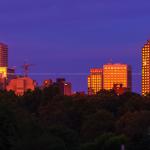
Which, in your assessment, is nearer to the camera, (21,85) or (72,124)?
(72,124)

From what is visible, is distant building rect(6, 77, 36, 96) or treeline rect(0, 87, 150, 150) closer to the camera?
treeline rect(0, 87, 150, 150)

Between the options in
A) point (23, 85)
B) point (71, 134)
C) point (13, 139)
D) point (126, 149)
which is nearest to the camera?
point (13, 139)

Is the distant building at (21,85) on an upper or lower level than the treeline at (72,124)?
upper

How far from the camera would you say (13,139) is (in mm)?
40750

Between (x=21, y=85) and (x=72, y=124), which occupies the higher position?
(x=21, y=85)

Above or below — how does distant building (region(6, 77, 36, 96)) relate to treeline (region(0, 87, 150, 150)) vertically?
above

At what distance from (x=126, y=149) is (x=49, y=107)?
30.1 m

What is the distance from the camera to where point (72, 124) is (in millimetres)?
A: 69438

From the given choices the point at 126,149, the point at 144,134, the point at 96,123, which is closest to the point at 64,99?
the point at 96,123

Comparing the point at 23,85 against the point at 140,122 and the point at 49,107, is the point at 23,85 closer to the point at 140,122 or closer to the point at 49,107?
the point at 49,107

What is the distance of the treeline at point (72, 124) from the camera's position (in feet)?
137

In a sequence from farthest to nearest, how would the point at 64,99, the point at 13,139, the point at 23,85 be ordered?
the point at 23,85, the point at 64,99, the point at 13,139

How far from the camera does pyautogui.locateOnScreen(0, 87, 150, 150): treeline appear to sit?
4166cm

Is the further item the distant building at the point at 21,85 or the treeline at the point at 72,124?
the distant building at the point at 21,85
